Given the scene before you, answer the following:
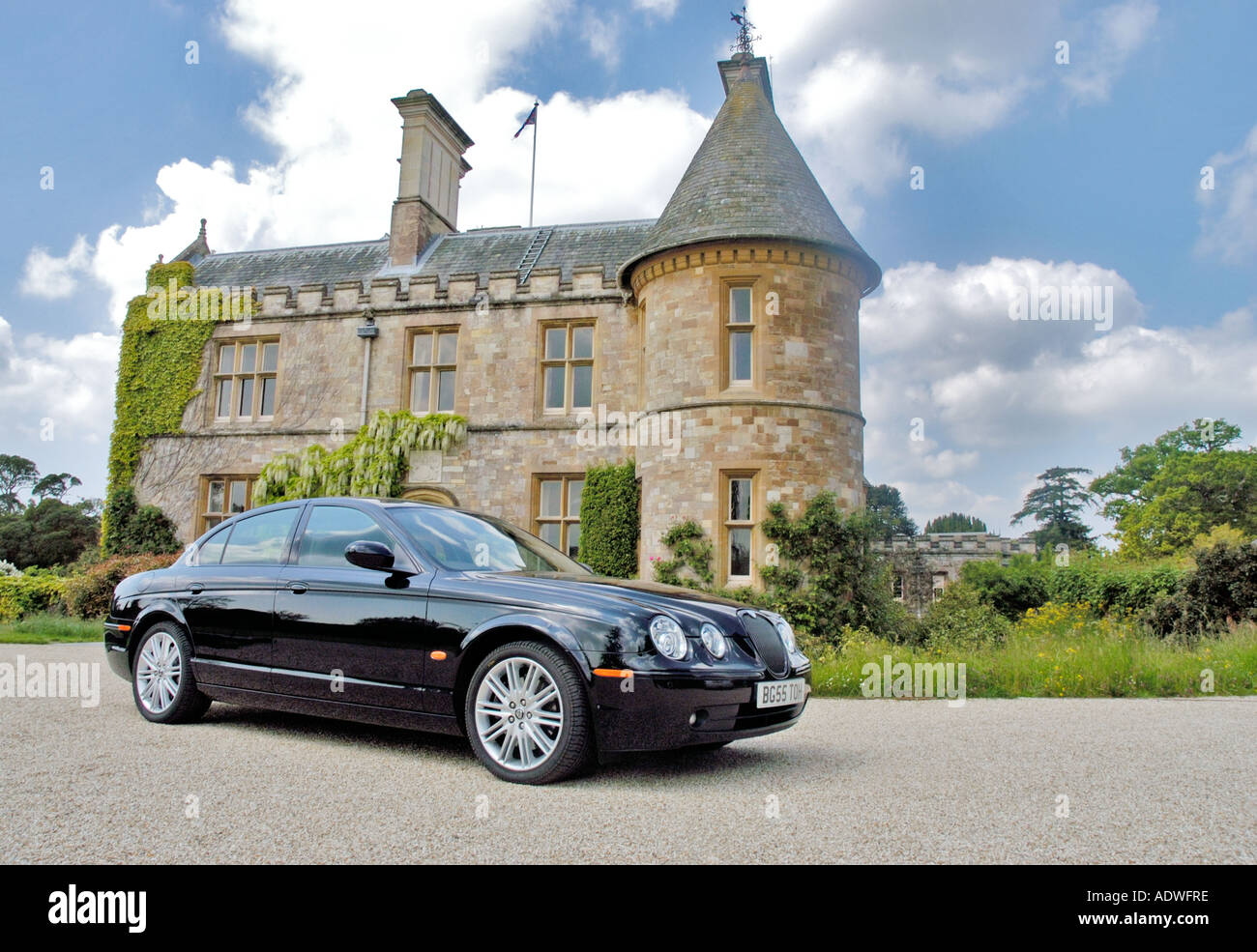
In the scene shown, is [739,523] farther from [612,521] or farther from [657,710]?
[657,710]

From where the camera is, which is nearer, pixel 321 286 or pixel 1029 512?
pixel 321 286

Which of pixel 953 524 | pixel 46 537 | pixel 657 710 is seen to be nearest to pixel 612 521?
pixel 657 710

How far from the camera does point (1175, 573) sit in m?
14.7

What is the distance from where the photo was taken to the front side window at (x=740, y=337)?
→ 14.2 metres

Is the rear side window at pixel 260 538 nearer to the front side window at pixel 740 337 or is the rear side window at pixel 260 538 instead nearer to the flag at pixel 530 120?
the front side window at pixel 740 337

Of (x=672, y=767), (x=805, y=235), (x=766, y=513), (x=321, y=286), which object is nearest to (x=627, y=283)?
(x=805, y=235)

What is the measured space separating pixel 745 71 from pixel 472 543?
47.6 feet

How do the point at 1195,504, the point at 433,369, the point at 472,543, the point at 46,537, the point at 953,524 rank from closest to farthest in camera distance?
the point at 472,543 → the point at 433,369 → the point at 46,537 → the point at 1195,504 → the point at 953,524

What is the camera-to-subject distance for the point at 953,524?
65.9m

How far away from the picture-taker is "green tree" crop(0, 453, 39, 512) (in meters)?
50.8
